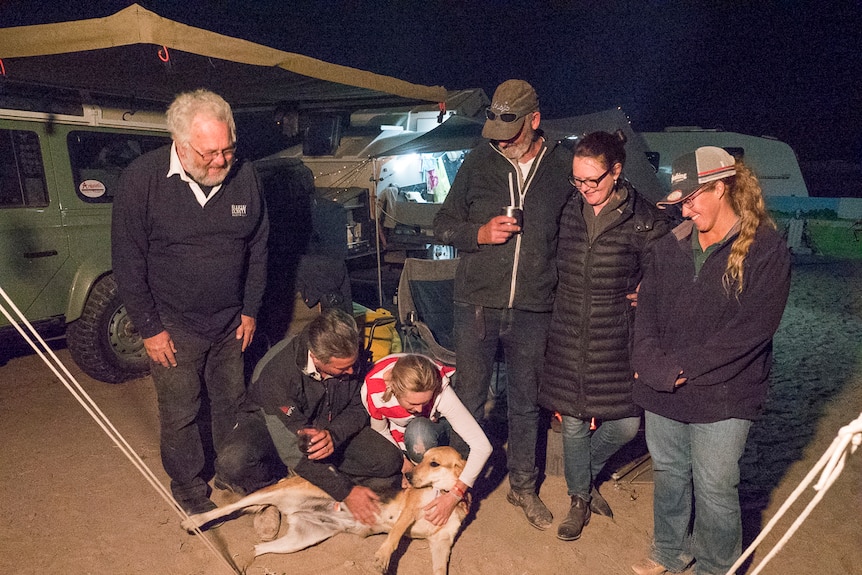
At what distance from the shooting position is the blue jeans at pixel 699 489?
2.22 metres

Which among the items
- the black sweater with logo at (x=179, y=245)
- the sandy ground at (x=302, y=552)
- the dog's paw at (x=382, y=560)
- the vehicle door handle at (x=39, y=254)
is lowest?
the sandy ground at (x=302, y=552)

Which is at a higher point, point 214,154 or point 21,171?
point 214,154

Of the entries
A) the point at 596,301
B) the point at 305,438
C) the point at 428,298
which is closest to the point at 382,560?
the point at 305,438

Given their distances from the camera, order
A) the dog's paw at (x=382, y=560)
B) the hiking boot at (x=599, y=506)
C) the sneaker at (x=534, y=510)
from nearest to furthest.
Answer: the dog's paw at (x=382, y=560) → the sneaker at (x=534, y=510) → the hiking boot at (x=599, y=506)

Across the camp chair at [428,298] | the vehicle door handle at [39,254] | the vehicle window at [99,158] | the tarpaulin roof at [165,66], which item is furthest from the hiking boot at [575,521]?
the vehicle window at [99,158]

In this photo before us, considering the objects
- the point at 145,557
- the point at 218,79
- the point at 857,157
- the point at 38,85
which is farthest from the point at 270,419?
the point at 857,157

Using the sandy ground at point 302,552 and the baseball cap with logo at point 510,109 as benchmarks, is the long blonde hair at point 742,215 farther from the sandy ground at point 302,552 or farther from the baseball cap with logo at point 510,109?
the sandy ground at point 302,552

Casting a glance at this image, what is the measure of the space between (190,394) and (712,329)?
252 cm

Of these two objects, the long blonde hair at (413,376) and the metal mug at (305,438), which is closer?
the long blonde hair at (413,376)

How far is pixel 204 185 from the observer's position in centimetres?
279

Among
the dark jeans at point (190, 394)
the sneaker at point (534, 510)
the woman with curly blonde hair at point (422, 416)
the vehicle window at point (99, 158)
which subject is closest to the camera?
the woman with curly blonde hair at point (422, 416)

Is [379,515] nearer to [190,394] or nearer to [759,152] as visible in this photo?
[190,394]

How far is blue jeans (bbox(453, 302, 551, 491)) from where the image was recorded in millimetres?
2967

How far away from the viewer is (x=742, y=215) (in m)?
2.13
